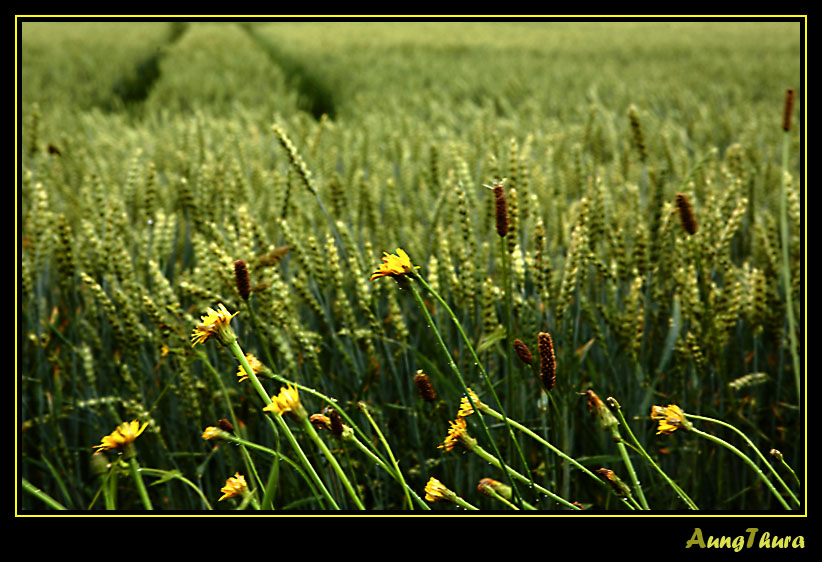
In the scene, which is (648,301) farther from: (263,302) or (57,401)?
(57,401)

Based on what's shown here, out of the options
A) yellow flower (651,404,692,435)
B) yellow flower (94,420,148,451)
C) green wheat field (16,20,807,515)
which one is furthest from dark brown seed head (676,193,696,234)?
yellow flower (94,420,148,451)

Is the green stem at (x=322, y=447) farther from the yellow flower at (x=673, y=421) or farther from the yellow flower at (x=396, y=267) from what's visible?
the yellow flower at (x=673, y=421)

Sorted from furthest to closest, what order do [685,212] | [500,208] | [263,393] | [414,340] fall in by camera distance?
[414,340]
[685,212]
[500,208]
[263,393]

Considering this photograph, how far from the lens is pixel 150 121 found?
3.65 m

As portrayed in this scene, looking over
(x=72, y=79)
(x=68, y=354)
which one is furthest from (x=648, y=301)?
(x=72, y=79)

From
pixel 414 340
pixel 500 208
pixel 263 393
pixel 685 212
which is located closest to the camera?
pixel 263 393

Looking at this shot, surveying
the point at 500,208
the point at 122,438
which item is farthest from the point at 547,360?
the point at 122,438

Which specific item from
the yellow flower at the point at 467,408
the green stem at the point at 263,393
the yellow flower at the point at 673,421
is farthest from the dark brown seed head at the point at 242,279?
the yellow flower at the point at 673,421

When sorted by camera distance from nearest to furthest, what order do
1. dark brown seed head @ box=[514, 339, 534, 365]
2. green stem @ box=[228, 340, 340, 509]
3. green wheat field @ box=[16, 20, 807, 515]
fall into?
green stem @ box=[228, 340, 340, 509] < dark brown seed head @ box=[514, 339, 534, 365] < green wheat field @ box=[16, 20, 807, 515]

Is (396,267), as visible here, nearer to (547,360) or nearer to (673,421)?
(547,360)

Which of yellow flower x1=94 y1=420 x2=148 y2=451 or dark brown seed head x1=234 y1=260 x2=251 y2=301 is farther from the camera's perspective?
dark brown seed head x1=234 y1=260 x2=251 y2=301

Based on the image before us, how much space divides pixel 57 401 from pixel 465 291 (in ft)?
2.29

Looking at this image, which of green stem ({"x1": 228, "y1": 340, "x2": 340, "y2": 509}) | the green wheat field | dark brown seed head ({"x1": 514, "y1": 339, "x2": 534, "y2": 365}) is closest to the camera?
green stem ({"x1": 228, "y1": 340, "x2": 340, "y2": 509})

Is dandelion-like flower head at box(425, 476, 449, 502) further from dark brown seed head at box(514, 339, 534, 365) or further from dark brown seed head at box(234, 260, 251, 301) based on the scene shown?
dark brown seed head at box(234, 260, 251, 301)
